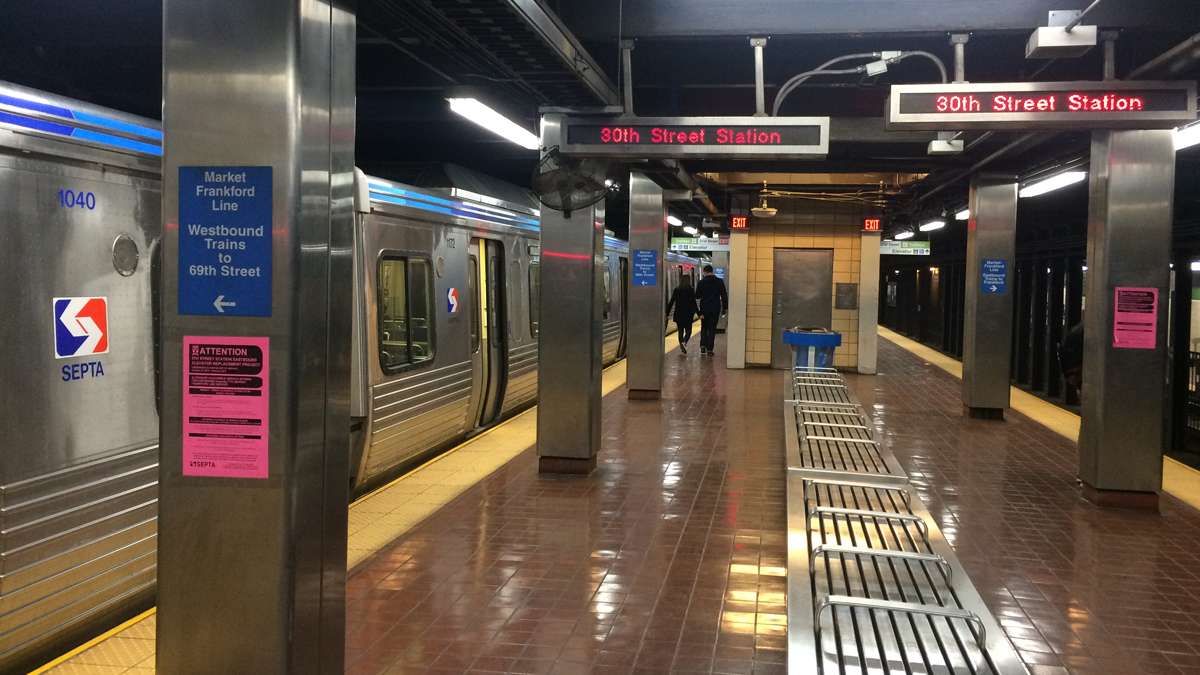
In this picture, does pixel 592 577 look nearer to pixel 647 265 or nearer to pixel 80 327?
pixel 80 327

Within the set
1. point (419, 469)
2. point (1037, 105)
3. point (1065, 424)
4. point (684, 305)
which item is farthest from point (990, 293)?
point (684, 305)

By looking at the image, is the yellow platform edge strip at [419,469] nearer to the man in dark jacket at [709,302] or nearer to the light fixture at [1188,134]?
the man in dark jacket at [709,302]

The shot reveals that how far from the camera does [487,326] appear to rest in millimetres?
10141

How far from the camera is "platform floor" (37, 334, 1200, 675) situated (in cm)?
434

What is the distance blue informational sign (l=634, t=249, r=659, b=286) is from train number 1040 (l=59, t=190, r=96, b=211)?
9.76 meters

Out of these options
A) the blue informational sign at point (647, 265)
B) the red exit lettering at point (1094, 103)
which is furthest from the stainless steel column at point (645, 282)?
the red exit lettering at point (1094, 103)

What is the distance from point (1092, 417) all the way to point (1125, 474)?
0.47 metres

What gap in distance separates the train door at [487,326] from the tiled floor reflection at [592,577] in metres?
1.41

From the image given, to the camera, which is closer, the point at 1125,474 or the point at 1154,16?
the point at 1154,16

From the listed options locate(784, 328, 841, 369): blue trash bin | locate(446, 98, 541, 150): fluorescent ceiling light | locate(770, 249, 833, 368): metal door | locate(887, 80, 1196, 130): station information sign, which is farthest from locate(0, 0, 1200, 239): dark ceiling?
locate(770, 249, 833, 368): metal door

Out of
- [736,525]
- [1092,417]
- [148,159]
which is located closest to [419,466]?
[736,525]

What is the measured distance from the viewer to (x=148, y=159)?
442cm

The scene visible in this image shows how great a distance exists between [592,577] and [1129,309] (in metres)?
4.54

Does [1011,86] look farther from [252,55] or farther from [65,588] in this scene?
[65,588]
